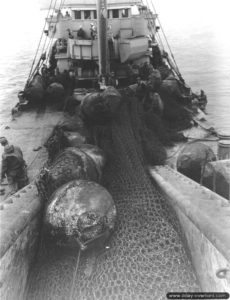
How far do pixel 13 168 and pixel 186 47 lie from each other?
32.1 metres

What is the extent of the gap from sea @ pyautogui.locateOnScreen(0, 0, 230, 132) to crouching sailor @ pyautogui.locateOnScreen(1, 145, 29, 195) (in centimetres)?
730

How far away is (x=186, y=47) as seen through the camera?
122 ft

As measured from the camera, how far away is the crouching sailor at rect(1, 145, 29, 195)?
8.32 meters

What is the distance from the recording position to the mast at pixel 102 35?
1224 centimetres

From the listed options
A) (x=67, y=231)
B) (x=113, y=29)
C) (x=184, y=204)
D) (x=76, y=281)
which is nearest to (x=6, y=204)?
(x=67, y=231)

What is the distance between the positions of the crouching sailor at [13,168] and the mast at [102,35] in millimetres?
5912

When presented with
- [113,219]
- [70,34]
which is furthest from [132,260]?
[70,34]

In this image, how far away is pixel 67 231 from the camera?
5.61 metres

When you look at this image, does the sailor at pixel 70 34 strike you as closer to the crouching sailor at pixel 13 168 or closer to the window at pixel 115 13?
the window at pixel 115 13

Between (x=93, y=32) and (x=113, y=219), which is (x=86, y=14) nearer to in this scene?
(x=93, y=32)

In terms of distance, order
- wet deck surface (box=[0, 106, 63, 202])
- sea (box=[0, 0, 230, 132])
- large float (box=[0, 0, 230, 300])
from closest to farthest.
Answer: large float (box=[0, 0, 230, 300]) → wet deck surface (box=[0, 106, 63, 202]) → sea (box=[0, 0, 230, 132])

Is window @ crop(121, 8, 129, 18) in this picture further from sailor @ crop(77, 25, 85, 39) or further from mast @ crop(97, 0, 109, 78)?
mast @ crop(97, 0, 109, 78)

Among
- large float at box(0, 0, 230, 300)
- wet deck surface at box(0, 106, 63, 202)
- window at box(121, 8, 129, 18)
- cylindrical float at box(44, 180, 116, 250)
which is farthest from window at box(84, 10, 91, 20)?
cylindrical float at box(44, 180, 116, 250)

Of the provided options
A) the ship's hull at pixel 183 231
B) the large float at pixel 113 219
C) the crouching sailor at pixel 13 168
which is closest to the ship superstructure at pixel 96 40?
the large float at pixel 113 219
